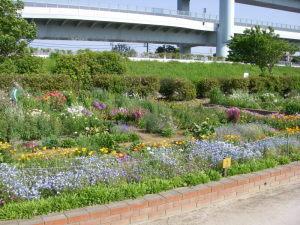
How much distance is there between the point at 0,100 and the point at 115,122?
9.34 ft

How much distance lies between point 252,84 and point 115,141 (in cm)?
1506

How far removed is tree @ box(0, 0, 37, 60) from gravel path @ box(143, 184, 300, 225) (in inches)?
505

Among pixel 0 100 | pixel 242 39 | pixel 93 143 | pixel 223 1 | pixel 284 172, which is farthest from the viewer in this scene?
pixel 223 1

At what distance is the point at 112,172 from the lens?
18.1 ft

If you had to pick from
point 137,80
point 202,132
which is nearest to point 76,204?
point 202,132

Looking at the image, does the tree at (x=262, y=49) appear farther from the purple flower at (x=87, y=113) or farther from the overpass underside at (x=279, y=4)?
the overpass underside at (x=279, y=4)

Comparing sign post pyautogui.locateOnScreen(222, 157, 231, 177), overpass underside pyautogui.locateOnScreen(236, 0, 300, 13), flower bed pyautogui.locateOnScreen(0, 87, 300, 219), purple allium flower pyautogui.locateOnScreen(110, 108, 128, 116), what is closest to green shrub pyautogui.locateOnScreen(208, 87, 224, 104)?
flower bed pyautogui.locateOnScreen(0, 87, 300, 219)

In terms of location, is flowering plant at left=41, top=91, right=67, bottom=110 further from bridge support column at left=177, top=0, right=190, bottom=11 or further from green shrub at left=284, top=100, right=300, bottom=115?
bridge support column at left=177, top=0, right=190, bottom=11

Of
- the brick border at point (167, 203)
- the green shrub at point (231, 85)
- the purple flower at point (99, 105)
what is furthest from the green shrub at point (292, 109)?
the brick border at point (167, 203)

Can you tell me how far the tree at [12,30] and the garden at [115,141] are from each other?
5.86 feet

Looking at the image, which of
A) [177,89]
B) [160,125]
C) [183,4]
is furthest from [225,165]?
[183,4]

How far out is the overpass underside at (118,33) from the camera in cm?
5053

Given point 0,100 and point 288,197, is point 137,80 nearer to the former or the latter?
point 0,100

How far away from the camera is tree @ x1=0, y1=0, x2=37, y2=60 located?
16750 mm
